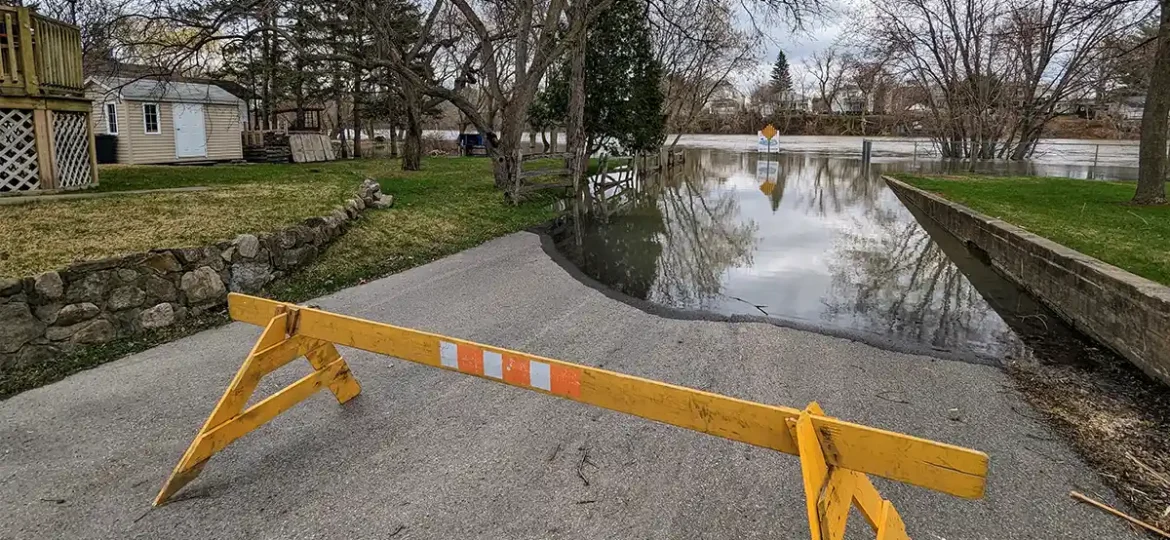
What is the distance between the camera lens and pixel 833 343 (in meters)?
5.82

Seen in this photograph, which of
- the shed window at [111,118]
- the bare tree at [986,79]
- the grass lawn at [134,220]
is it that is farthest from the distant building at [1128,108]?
the shed window at [111,118]

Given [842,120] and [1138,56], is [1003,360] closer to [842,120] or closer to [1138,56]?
[1138,56]

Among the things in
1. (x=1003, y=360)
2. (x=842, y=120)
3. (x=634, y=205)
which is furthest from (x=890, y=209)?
(x=842, y=120)

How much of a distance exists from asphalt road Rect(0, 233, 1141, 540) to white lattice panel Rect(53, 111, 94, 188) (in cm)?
589

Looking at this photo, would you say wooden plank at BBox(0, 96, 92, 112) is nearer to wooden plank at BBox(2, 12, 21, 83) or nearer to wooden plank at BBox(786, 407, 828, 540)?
wooden plank at BBox(2, 12, 21, 83)

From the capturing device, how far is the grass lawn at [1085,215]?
7145mm

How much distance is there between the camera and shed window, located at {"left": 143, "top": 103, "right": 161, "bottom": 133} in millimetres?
22312


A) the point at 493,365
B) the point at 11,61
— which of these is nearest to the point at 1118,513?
the point at 493,365

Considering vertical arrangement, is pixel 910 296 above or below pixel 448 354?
below

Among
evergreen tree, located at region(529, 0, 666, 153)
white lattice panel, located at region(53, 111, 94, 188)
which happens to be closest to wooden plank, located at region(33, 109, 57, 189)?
white lattice panel, located at region(53, 111, 94, 188)

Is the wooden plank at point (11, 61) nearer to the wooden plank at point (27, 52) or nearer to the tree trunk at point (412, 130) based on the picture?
the wooden plank at point (27, 52)

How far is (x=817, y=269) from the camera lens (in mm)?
9555

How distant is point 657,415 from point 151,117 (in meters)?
25.3

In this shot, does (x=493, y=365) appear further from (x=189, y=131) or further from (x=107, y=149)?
(x=189, y=131)
